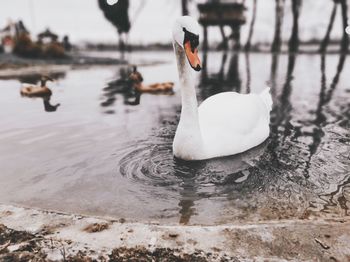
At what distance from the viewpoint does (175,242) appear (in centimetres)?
292

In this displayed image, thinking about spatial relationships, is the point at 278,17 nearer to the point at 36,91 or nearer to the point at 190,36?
the point at 36,91

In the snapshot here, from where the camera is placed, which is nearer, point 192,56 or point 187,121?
point 192,56

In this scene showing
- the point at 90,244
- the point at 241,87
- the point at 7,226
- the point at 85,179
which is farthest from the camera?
the point at 241,87

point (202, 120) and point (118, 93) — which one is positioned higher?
point (202, 120)

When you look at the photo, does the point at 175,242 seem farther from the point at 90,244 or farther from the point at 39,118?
the point at 39,118

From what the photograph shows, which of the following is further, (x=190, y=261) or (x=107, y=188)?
(x=107, y=188)

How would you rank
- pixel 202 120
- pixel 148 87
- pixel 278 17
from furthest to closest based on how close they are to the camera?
pixel 278 17
pixel 148 87
pixel 202 120

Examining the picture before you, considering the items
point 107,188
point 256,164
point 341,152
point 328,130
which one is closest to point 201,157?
point 256,164

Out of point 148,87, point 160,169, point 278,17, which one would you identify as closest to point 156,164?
point 160,169

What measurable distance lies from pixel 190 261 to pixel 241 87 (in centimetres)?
1059

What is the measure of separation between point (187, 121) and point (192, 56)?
90cm

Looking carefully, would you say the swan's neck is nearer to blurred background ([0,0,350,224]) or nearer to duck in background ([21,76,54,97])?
blurred background ([0,0,350,224])

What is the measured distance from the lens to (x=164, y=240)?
2.96 metres

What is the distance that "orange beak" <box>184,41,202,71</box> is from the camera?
4379mm
